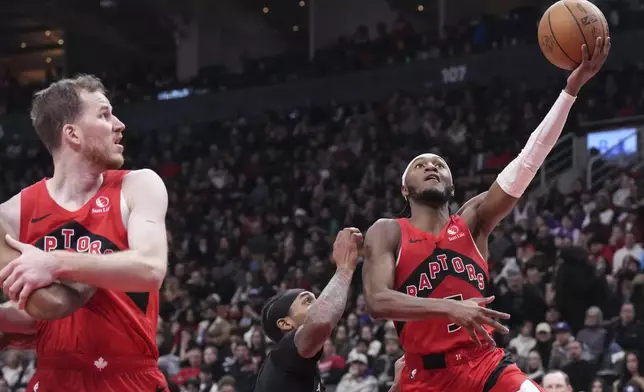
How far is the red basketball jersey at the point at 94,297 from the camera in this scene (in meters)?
3.73

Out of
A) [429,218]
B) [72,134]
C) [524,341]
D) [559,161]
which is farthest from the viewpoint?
[559,161]

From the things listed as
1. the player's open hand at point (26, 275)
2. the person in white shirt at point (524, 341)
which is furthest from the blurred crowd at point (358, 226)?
the player's open hand at point (26, 275)

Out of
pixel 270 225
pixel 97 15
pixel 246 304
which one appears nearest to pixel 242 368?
pixel 246 304

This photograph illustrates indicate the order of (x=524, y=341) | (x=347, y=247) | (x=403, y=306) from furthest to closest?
(x=524, y=341) < (x=403, y=306) < (x=347, y=247)

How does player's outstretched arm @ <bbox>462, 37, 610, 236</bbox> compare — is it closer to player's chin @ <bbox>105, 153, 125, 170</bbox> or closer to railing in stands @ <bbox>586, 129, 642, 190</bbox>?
player's chin @ <bbox>105, 153, 125, 170</bbox>

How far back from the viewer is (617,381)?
9.67 meters

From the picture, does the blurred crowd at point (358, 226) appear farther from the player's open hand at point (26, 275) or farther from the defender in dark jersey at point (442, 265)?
the player's open hand at point (26, 275)

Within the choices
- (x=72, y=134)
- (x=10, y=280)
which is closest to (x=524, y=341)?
(x=72, y=134)

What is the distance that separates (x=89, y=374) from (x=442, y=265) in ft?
7.62

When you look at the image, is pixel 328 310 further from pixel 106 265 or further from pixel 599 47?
pixel 599 47

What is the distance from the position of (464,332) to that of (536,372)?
486cm

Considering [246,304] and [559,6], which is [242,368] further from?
Answer: [559,6]

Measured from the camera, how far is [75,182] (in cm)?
388

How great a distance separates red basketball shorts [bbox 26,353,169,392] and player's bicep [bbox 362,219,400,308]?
6.00ft
